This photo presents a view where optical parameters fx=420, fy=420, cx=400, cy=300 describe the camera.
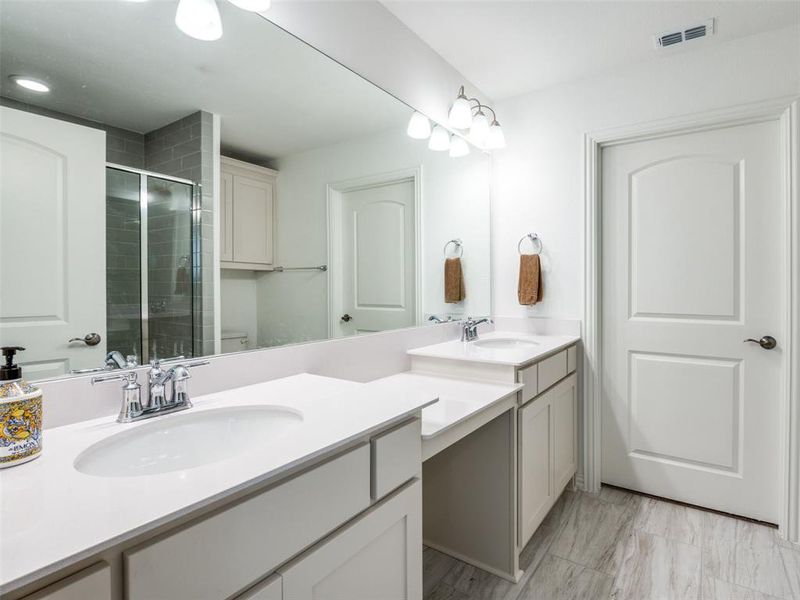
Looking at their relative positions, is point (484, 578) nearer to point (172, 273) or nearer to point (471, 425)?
point (471, 425)

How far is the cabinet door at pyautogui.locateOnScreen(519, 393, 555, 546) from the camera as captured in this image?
1.66m

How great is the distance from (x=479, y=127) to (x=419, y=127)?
0.47m

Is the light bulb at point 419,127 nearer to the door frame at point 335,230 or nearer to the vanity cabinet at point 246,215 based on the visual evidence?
the door frame at point 335,230

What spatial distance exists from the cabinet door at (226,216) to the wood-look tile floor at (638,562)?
143 centimetres

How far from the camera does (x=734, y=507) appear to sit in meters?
2.09

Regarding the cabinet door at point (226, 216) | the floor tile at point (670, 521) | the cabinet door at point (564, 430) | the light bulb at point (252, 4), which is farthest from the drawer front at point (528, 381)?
the light bulb at point (252, 4)

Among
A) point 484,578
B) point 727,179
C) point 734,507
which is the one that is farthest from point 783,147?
point 484,578

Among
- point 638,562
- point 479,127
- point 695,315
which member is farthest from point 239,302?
point 695,315

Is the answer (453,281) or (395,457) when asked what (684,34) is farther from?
(395,457)

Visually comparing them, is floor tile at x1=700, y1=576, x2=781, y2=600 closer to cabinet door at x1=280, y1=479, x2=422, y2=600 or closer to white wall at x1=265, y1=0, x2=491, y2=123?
cabinet door at x1=280, y1=479, x2=422, y2=600

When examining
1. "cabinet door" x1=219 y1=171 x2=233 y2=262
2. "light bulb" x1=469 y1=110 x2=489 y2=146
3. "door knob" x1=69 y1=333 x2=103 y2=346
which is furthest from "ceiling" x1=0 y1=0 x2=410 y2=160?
"light bulb" x1=469 y1=110 x2=489 y2=146

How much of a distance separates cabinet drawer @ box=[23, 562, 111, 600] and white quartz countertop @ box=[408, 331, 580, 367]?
4.53 feet

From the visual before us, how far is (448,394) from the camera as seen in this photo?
1598 mm

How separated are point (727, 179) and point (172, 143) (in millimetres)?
2417
